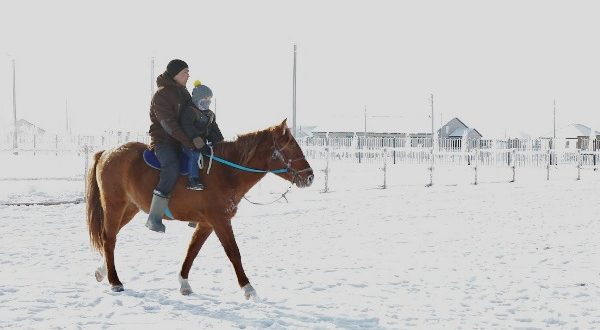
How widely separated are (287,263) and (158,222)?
2713mm

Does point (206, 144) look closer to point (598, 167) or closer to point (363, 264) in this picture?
point (363, 264)

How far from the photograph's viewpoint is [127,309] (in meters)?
6.12

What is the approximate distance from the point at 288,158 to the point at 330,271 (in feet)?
6.98

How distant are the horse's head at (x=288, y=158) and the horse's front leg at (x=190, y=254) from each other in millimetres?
970

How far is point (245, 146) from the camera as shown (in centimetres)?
677

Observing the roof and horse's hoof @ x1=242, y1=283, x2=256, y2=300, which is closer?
horse's hoof @ x1=242, y1=283, x2=256, y2=300

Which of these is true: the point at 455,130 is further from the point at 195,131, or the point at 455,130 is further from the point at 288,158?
the point at 195,131

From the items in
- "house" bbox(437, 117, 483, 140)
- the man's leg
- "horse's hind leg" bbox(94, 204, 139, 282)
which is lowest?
"horse's hind leg" bbox(94, 204, 139, 282)

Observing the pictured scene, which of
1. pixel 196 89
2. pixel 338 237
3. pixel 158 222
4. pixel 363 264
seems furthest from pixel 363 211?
pixel 158 222

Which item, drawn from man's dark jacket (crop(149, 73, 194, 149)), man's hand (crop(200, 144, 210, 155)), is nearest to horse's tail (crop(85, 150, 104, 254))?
man's dark jacket (crop(149, 73, 194, 149))

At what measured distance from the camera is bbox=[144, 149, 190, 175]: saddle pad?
6617 millimetres

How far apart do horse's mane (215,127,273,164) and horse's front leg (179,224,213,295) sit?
77 cm

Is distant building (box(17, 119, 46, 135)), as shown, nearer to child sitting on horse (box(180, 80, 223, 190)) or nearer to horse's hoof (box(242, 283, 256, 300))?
child sitting on horse (box(180, 80, 223, 190))

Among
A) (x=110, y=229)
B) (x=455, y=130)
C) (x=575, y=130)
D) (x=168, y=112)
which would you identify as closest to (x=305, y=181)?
(x=168, y=112)
